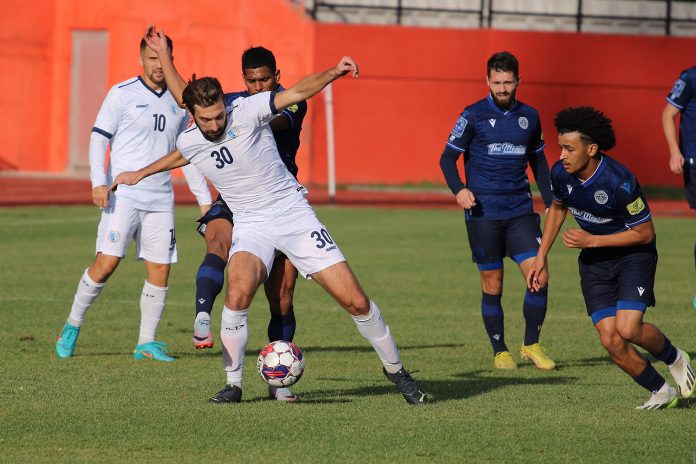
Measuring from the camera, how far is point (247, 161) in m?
7.87

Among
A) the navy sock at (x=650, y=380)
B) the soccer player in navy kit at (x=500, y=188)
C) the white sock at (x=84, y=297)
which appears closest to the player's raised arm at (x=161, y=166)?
the white sock at (x=84, y=297)

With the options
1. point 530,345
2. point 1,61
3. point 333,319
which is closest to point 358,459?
point 530,345

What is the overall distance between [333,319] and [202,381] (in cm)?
367

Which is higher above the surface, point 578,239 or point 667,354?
point 578,239

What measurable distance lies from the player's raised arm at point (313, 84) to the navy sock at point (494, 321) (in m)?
3.24

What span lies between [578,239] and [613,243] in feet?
0.90

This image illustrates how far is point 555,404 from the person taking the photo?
8.12 m

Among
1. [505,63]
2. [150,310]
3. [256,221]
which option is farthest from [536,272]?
[150,310]

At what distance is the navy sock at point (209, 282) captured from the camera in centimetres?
904

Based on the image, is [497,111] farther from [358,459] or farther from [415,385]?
[358,459]

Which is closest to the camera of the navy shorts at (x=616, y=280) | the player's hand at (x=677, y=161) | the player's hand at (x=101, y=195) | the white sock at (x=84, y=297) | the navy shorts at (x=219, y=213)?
the navy shorts at (x=616, y=280)

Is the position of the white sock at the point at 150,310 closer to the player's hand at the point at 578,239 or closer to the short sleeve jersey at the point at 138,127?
the short sleeve jersey at the point at 138,127

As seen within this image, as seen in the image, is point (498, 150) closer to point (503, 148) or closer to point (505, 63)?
point (503, 148)

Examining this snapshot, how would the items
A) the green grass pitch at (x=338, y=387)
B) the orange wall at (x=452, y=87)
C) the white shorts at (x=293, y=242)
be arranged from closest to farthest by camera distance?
the green grass pitch at (x=338, y=387), the white shorts at (x=293, y=242), the orange wall at (x=452, y=87)
